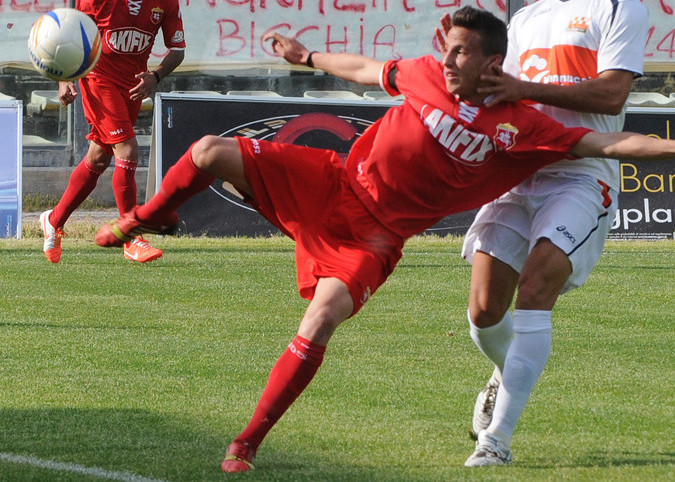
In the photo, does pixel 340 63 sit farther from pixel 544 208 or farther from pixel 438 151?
pixel 544 208

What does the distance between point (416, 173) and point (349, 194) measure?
279 mm

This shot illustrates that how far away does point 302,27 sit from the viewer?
61.1 feet

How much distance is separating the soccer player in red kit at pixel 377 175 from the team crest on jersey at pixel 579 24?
570 millimetres

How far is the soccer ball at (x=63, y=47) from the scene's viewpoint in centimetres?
787

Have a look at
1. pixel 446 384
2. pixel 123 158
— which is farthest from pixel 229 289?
pixel 446 384

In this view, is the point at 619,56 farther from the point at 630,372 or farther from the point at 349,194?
the point at 630,372

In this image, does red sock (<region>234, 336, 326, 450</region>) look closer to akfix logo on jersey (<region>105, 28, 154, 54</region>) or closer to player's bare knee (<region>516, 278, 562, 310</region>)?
player's bare knee (<region>516, 278, 562, 310</region>)

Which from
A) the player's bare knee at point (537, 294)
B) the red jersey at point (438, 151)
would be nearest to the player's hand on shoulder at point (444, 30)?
the red jersey at point (438, 151)

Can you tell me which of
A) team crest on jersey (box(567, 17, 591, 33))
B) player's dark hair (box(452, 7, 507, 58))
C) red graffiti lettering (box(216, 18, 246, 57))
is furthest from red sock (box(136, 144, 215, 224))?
red graffiti lettering (box(216, 18, 246, 57))

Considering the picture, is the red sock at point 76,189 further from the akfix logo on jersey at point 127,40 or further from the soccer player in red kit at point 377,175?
the soccer player in red kit at point 377,175

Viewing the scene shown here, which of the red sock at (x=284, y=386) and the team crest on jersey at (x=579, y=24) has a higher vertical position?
the team crest on jersey at (x=579, y=24)

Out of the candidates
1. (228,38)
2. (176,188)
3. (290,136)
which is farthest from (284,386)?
(228,38)

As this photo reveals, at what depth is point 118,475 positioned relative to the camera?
14.4 feet

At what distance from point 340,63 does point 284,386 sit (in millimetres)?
1441
